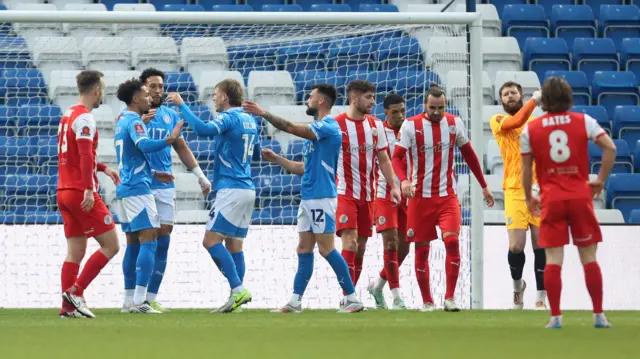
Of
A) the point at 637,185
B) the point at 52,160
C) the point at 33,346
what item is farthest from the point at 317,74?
the point at 33,346

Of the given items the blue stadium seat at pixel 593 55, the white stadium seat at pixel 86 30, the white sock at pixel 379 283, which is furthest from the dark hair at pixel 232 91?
the blue stadium seat at pixel 593 55

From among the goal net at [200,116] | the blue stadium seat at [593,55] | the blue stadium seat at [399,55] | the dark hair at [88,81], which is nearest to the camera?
the dark hair at [88,81]

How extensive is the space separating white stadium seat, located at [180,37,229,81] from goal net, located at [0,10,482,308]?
0.02 meters

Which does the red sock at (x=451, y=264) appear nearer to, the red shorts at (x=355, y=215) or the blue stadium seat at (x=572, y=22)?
the red shorts at (x=355, y=215)

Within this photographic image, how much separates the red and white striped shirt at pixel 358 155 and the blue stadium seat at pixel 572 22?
7.26 metres

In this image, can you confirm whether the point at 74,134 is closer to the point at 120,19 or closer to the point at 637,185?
the point at 120,19

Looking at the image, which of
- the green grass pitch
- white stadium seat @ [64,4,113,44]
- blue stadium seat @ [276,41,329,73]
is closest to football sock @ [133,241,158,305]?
the green grass pitch

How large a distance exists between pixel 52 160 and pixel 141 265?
3.38 m

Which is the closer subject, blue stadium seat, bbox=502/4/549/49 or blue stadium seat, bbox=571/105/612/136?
blue stadium seat, bbox=571/105/612/136

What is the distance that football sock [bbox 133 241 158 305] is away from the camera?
941 centimetres

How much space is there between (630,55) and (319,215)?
8.63 metres

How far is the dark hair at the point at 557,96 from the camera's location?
7.01m

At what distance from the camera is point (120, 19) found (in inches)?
415

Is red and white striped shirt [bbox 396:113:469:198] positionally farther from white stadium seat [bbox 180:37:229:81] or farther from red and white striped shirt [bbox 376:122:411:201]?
white stadium seat [bbox 180:37:229:81]
